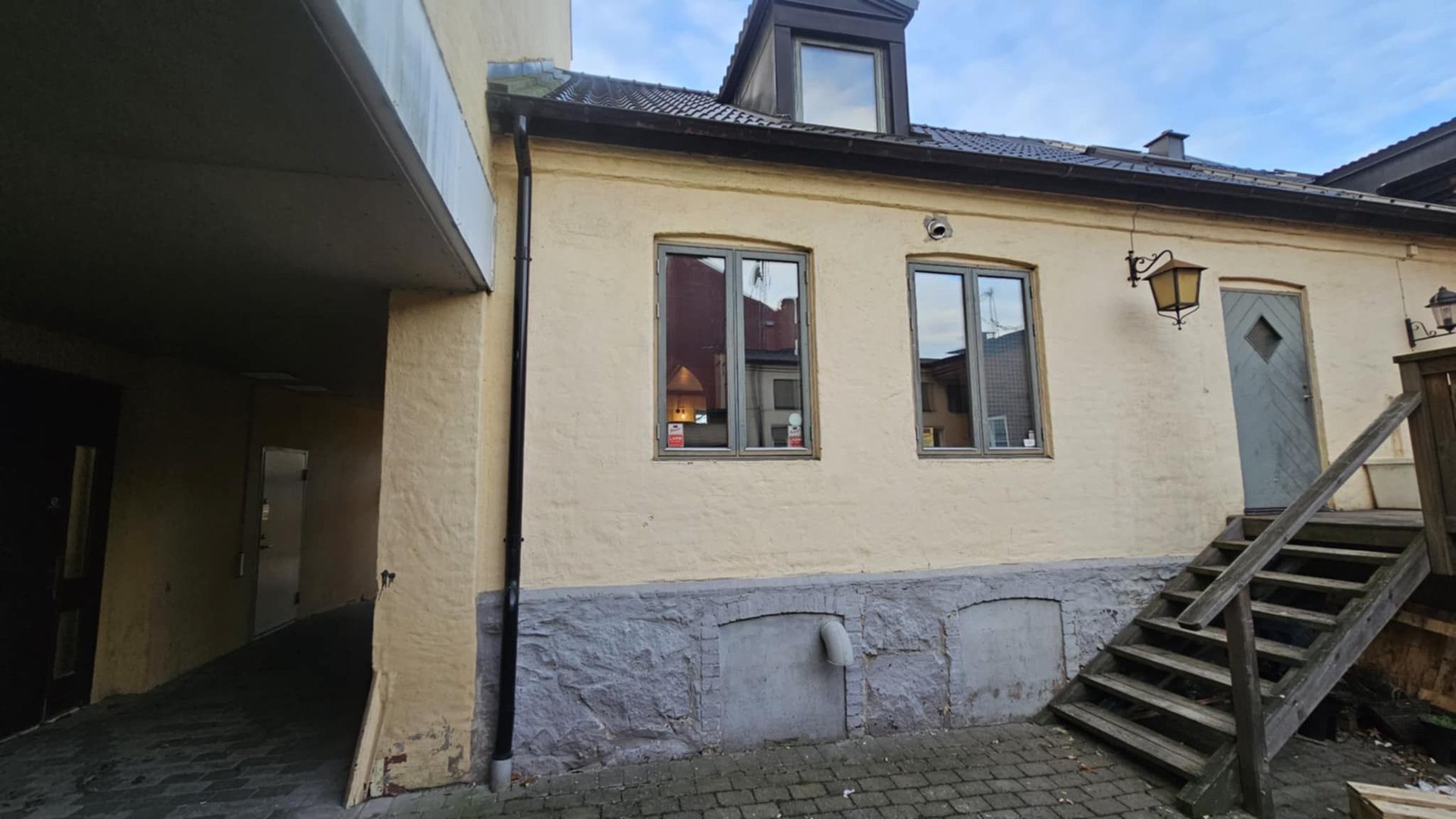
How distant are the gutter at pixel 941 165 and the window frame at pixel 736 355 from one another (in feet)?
2.29

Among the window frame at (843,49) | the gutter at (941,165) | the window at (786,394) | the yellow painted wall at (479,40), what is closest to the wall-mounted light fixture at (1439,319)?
the gutter at (941,165)

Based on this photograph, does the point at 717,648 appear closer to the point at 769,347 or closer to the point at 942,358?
the point at 769,347

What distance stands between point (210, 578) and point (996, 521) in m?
7.24

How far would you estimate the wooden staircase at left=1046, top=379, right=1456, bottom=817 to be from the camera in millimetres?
3348

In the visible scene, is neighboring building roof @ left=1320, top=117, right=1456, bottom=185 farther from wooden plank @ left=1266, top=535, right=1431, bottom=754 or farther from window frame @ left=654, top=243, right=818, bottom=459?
window frame @ left=654, top=243, right=818, bottom=459

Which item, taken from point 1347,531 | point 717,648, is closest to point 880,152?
point 717,648

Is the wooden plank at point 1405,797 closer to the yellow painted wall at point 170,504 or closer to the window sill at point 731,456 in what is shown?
the window sill at point 731,456

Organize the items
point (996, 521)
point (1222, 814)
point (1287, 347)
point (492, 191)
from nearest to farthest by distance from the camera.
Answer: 1. point (1222, 814)
2. point (492, 191)
3. point (996, 521)
4. point (1287, 347)

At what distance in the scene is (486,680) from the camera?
371 centimetres

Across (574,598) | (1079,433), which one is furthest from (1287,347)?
(574,598)

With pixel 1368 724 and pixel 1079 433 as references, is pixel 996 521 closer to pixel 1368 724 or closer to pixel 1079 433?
pixel 1079 433

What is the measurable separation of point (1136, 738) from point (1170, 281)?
3392 millimetres

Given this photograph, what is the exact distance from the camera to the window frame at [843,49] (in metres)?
5.58

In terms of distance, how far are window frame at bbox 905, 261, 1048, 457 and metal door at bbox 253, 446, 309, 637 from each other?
279 inches
